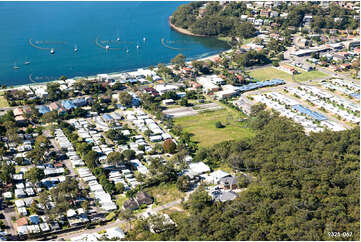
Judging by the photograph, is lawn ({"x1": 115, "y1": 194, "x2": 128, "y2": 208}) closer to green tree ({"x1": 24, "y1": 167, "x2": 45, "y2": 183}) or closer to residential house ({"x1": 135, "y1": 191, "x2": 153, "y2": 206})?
residential house ({"x1": 135, "y1": 191, "x2": 153, "y2": 206})

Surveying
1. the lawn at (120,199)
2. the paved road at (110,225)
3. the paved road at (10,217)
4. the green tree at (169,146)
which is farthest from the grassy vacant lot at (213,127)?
the paved road at (10,217)

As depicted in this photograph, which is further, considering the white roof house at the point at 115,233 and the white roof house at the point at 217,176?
the white roof house at the point at 217,176

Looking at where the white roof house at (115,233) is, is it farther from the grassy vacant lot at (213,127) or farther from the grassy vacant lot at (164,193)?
the grassy vacant lot at (213,127)

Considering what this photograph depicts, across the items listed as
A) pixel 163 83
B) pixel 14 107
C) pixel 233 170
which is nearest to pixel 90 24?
pixel 163 83

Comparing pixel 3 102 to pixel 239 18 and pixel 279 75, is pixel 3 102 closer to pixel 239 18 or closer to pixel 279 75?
pixel 279 75

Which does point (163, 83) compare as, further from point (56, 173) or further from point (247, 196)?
point (247, 196)
